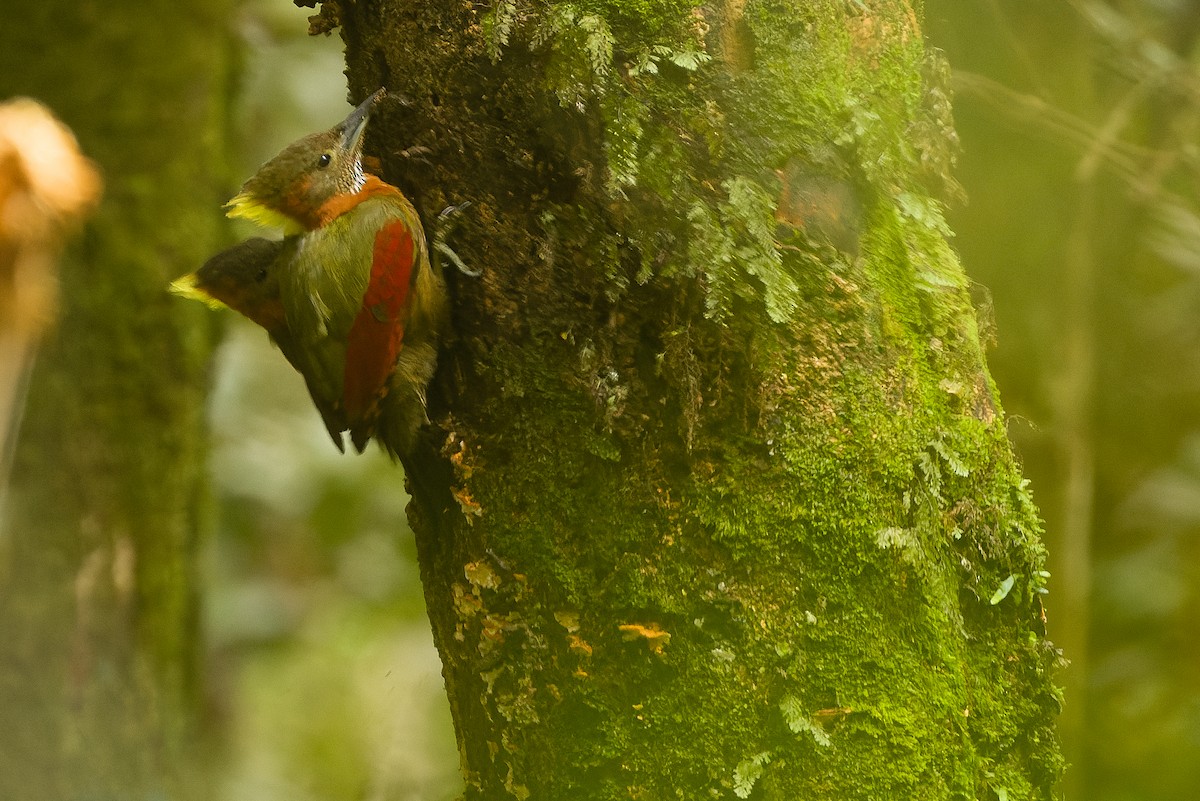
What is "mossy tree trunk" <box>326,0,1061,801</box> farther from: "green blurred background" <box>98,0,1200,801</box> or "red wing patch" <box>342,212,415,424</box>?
"green blurred background" <box>98,0,1200,801</box>

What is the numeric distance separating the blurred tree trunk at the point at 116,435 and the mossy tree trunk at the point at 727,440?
2968 millimetres

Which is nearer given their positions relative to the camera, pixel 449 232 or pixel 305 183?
pixel 449 232

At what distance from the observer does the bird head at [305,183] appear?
2768mm

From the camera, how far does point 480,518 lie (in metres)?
1.77

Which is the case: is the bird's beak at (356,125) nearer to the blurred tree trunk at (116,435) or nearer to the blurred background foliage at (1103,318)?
the blurred tree trunk at (116,435)

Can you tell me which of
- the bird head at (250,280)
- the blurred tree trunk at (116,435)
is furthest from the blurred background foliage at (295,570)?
the bird head at (250,280)

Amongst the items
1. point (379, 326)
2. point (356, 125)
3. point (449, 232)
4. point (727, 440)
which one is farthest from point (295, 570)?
point (727, 440)

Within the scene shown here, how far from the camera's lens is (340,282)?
2.66m

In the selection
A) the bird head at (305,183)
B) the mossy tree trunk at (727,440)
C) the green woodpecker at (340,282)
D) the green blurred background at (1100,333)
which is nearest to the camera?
the mossy tree trunk at (727,440)

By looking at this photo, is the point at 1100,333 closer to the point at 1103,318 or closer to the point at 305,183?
the point at 1103,318

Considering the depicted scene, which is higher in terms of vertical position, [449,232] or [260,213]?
[260,213]

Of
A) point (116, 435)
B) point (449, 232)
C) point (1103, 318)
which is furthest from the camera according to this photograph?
point (116, 435)

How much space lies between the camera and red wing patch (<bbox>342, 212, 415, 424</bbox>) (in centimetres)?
242

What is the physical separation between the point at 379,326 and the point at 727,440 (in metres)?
1.21
